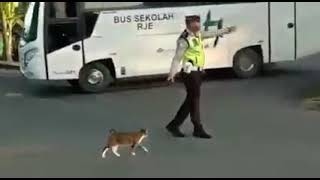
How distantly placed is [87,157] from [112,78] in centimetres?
725

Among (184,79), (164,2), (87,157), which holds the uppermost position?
(164,2)

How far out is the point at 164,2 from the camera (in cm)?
1694

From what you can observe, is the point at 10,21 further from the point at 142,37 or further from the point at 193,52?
the point at 193,52

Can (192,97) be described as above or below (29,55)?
below

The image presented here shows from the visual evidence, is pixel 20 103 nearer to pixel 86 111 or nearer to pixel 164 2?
pixel 86 111

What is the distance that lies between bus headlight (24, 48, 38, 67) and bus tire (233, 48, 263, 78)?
15.0 ft

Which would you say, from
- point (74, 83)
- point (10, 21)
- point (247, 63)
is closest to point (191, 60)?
point (74, 83)

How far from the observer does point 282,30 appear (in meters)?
17.6

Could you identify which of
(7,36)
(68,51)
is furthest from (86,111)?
(7,36)

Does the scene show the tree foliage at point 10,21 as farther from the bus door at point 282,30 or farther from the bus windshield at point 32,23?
the bus door at point 282,30

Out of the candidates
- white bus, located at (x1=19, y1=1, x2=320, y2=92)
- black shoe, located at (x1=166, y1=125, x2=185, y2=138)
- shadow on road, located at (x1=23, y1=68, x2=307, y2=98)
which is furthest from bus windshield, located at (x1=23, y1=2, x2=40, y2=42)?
black shoe, located at (x1=166, y1=125, x2=185, y2=138)

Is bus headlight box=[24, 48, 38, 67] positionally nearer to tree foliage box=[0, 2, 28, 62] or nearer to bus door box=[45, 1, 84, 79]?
bus door box=[45, 1, 84, 79]

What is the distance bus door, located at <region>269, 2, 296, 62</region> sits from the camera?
1755 centimetres

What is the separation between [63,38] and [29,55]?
0.91m
